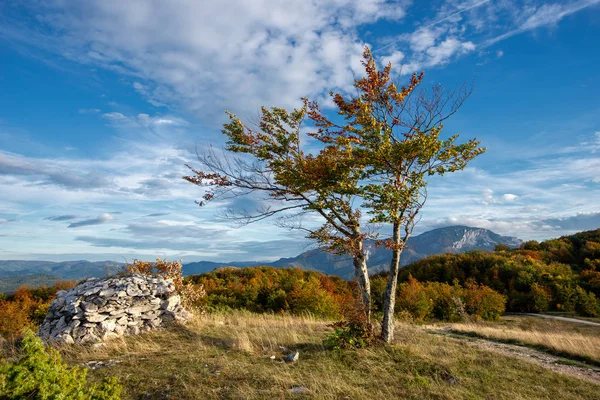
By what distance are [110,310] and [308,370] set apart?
303 inches

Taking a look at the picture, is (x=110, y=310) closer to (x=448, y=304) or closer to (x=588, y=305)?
(x=448, y=304)

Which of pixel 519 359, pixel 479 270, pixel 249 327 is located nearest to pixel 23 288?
pixel 249 327

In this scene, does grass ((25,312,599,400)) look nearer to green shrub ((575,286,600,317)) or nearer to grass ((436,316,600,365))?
grass ((436,316,600,365))

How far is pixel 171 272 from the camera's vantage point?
640 inches

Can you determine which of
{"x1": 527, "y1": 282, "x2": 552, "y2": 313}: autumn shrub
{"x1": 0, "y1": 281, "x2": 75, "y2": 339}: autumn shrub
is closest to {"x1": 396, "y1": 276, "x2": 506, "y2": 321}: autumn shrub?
{"x1": 527, "y1": 282, "x2": 552, "y2": 313}: autumn shrub

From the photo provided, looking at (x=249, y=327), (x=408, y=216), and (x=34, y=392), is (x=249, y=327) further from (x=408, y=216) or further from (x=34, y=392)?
(x=34, y=392)

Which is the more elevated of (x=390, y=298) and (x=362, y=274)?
(x=362, y=274)

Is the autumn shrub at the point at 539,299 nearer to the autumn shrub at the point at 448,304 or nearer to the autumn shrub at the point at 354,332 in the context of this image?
the autumn shrub at the point at 448,304

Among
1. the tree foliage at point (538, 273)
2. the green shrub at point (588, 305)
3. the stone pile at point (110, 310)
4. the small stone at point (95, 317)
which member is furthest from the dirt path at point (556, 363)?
the tree foliage at point (538, 273)

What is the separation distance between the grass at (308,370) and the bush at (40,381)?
3265 millimetres

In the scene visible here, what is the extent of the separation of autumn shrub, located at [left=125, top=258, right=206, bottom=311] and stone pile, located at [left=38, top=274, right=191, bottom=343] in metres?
1.44

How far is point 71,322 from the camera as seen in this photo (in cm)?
1141

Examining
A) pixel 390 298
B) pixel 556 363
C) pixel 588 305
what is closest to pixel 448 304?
pixel 588 305

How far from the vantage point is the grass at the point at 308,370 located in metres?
6.91
